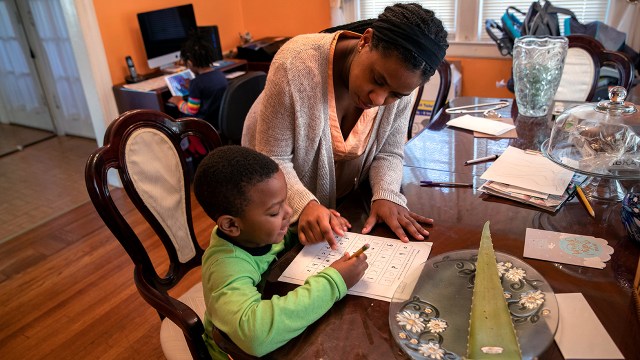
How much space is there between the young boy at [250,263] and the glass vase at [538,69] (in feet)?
3.96

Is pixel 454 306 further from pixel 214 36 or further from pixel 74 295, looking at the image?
pixel 214 36

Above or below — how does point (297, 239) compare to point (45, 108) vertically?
above

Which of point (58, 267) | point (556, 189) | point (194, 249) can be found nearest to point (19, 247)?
point (58, 267)

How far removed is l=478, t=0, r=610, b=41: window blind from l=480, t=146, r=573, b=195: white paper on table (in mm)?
2119

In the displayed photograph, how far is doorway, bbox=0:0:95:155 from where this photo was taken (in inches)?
152

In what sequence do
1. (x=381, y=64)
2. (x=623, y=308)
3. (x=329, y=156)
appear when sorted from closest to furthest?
(x=623, y=308), (x=381, y=64), (x=329, y=156)

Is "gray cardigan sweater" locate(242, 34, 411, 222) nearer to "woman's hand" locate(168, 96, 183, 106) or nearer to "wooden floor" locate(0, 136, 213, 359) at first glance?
"wooden floor" locate(0, 136, 213, 359)

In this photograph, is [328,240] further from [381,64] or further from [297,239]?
[381,64]

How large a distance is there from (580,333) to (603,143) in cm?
74

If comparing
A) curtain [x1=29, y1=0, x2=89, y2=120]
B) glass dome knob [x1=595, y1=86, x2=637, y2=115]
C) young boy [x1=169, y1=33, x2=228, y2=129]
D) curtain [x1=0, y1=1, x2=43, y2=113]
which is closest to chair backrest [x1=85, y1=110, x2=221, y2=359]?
glass dome knob [x1=595, y1=86, x2=637, y2=115]

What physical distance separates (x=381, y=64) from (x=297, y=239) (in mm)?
468

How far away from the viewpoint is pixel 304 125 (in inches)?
48.3

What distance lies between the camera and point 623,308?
81 cm

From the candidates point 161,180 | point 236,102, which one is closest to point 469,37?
point 236,102
